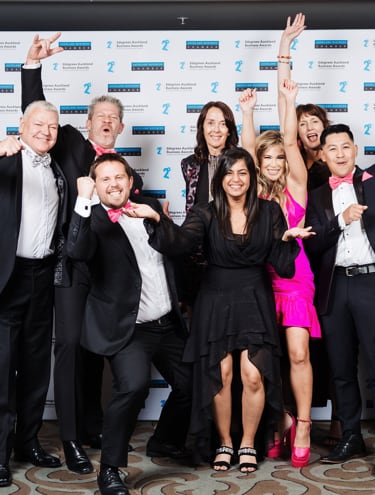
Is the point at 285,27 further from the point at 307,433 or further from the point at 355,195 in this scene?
the point at 307,433

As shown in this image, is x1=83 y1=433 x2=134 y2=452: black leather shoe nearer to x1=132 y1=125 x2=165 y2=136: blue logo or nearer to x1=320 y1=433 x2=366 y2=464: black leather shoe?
x1=320 y1=433 x2=366 y2=464: black leather shoe

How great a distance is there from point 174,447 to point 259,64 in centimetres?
233

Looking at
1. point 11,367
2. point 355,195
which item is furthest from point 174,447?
point 355,195

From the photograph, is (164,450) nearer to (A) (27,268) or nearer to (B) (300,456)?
(B) (300,456)

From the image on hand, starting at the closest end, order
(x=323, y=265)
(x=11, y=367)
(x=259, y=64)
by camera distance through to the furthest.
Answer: (x=11, y=367)
(x=323, y=265)
(x=259, y=64)

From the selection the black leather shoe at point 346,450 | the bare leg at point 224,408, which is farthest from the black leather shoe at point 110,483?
the black leather shoe at point 346,450

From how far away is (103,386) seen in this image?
15.9 feet

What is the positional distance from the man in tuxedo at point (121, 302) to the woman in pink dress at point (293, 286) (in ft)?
1.82

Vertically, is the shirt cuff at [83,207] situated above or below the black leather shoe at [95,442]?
above

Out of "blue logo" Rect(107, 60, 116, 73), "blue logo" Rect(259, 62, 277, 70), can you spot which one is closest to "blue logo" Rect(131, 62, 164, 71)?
"blue logo" Rect(107, 60, 116, 73)

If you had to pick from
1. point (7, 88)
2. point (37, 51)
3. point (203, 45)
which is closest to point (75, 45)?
point (7, 88)

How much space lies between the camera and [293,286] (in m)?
3.91

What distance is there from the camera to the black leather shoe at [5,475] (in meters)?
3.53

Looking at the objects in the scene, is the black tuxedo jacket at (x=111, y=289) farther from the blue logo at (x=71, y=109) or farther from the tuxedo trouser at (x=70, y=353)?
the blue logo at (x=71, y=109)
